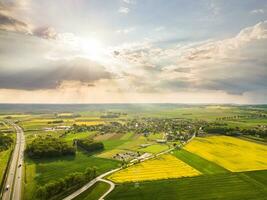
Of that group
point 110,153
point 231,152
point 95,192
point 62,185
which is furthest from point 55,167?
point 231,152

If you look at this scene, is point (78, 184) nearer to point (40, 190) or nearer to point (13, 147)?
point (40, 190)

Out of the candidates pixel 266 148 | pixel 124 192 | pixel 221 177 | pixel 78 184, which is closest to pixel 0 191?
pixel 78 184

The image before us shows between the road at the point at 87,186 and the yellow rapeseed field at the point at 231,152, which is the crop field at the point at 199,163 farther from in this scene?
the road at the point at 87,186

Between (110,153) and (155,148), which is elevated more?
(155,148)

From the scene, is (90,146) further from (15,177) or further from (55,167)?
(15,177)

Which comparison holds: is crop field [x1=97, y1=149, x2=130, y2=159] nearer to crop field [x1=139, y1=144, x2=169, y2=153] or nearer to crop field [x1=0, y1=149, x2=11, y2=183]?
crop field [x1=139, y1=144, x2=169, y2=153]

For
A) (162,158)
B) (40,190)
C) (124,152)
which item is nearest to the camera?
(40,190)
